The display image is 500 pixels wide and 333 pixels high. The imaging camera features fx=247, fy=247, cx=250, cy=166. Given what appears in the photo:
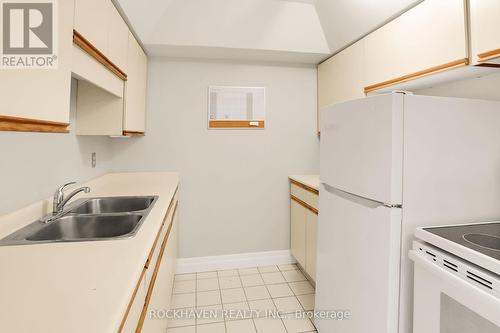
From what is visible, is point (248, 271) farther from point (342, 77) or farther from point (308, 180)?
point (342, 77)

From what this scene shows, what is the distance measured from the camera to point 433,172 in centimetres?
110

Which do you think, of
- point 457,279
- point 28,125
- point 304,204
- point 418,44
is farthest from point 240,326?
point 418,44

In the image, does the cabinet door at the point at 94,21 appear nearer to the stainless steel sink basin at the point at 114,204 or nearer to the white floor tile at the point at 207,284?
the stainless steel sink basin at the point at 114,204

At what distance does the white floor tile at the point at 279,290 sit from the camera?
2129mm

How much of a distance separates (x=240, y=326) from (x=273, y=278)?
0.70 meters

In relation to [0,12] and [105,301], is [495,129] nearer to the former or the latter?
[105,301]

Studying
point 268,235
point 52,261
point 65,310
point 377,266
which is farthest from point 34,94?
point 268,235

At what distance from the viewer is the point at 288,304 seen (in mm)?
1992

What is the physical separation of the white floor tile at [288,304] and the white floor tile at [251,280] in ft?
0.93

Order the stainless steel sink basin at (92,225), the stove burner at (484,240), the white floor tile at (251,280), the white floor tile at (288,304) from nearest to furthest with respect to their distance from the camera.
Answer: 1. the stove burner at (484,240)
2. the stainless steel sink basin at (92,225)
3. the white floor tile at (288,304)
4. the white floor tile at (251,280)

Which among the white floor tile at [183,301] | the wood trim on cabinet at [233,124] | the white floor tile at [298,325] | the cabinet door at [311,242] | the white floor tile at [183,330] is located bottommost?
the white floor tile at [183,330]

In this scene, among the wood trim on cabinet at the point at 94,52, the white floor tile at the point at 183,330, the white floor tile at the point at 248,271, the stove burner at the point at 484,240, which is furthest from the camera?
the white floor tile at the point at 248,271

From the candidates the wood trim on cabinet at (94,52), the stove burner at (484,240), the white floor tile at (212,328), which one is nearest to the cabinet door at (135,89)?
the wood trim on cabinet at (94,52)

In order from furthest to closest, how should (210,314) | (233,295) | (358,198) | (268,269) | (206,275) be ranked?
(268,269) → (206,275) → (233,295) → (210,314) → (358,198)
